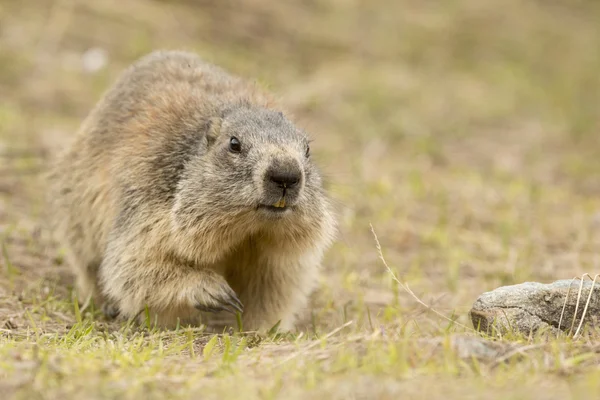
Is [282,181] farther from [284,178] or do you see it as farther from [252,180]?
[252,180]

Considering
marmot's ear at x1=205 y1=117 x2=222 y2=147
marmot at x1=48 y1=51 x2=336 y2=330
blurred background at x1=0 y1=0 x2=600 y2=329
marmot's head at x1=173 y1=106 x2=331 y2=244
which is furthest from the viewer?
blurred background at x1=0 y1=0 x2=600 y2=329

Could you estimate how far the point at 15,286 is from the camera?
5992 mm

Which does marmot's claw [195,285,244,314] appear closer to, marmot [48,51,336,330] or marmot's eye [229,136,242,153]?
marmot [48,51,336,330]

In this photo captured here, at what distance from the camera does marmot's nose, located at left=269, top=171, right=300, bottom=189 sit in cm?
476

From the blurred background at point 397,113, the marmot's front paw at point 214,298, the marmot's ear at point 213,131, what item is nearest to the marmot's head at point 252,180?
the marmot's ear at point 213,131

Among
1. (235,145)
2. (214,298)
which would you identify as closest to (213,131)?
(235,145)

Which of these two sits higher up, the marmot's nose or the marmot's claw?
the marmot's nose

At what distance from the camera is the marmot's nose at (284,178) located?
4758 mm

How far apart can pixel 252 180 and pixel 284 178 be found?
24cm

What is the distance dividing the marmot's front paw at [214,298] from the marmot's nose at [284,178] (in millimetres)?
806

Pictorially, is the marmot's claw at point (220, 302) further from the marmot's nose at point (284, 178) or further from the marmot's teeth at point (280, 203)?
the marmot's nose at point (284, 178)

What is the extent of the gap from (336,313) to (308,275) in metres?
0.55

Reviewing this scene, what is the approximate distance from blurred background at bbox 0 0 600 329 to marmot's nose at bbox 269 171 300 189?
3.77 ft

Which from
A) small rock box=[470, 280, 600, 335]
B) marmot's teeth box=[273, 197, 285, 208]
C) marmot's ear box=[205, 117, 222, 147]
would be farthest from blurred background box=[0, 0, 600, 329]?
marmot's ear box=[205, 117, 222, 147]
